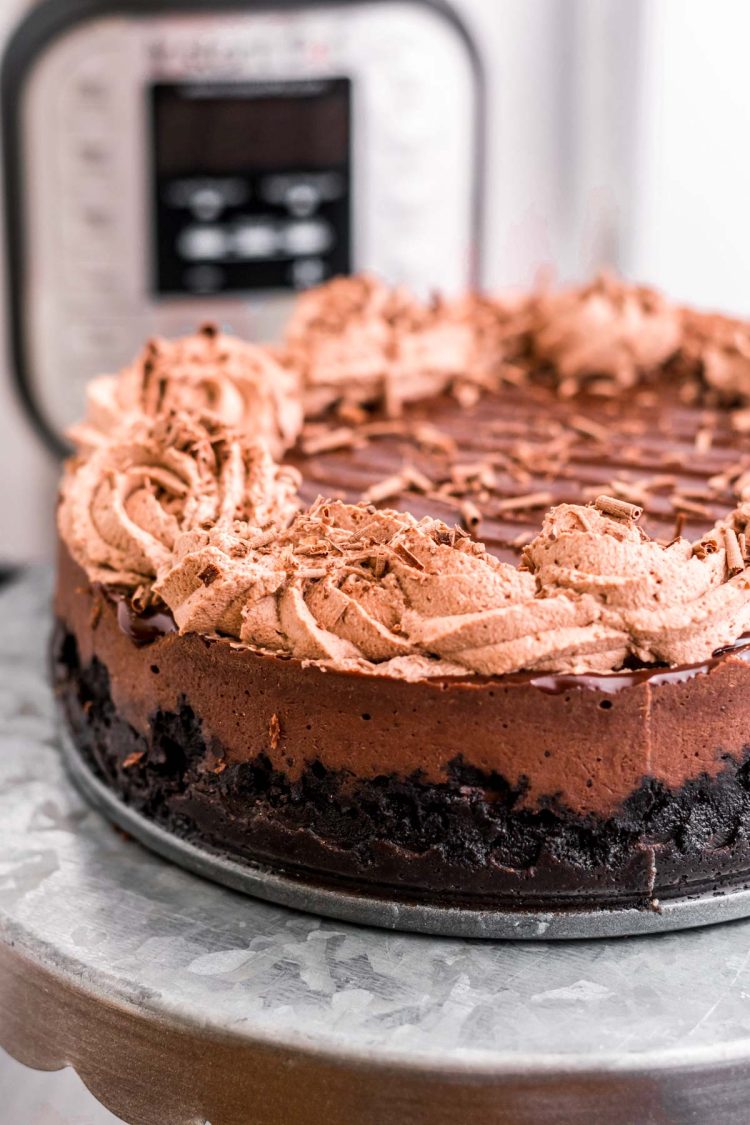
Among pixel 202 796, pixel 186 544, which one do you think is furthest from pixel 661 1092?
pixel 186 544

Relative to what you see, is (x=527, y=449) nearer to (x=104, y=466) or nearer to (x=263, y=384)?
(x=263, y=384)

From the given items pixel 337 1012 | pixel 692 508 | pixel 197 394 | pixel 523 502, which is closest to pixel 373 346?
pixel 197 394

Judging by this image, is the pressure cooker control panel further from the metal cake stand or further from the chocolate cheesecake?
the metal cake stand

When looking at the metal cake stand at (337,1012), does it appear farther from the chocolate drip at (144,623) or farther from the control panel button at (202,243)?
Answer: the control panel button at (202,243)

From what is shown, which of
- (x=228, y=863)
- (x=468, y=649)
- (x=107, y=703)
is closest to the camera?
(x=468, y=649)

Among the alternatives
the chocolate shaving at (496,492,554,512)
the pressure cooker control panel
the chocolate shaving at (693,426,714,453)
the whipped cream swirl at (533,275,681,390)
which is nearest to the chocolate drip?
the chocolate shaving at (496,492,554,512)

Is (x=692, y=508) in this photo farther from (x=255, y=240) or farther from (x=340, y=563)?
(x=255, y=240)
